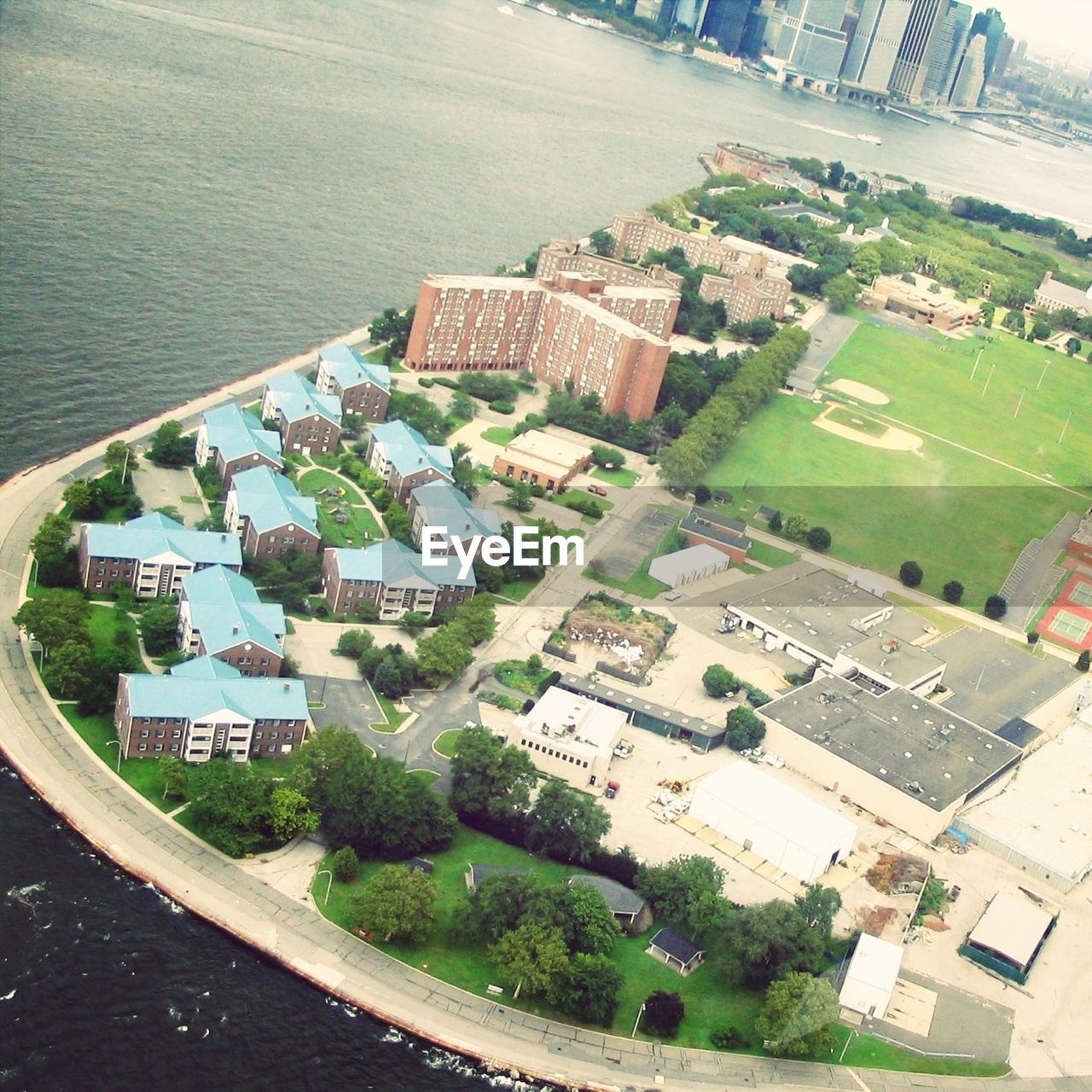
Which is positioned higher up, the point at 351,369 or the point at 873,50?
the point at 873,50

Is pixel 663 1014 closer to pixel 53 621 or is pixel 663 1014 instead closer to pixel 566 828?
pixel 566 828

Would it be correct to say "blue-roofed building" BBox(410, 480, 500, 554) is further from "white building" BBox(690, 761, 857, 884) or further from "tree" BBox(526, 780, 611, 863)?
"tree" BBox(526, 780, 611, 863)

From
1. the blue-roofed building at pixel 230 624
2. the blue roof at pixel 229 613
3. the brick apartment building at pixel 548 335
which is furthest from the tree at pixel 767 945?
the brick apartment building at pixel 548 335

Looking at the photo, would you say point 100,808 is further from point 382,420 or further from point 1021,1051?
point 382,420

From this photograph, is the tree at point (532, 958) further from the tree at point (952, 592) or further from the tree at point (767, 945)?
the tree at point (952, 592)

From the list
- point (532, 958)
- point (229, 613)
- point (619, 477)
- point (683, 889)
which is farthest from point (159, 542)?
point (619, 477)

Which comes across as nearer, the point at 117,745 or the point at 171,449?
the point at 117,745

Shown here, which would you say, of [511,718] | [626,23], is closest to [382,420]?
[511,718]
